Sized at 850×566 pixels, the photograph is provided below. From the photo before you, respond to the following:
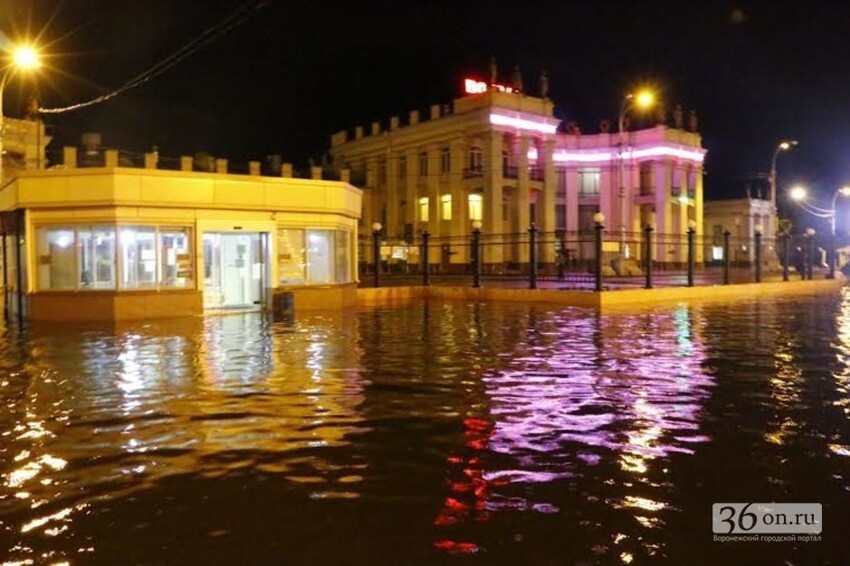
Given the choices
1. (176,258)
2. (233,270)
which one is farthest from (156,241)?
(233,270)

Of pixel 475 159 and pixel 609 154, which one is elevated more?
pixel 609 154

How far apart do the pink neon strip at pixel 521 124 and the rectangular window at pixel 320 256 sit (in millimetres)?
35986

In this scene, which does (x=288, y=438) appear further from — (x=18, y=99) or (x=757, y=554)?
(x=18, y=99)

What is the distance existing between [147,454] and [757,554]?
4.63m

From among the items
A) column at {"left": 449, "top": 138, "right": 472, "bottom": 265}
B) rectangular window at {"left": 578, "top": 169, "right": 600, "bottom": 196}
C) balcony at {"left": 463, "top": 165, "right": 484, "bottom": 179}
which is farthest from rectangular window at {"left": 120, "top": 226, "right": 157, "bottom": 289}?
rectangular window at {"left": 578, "top": 169, "right": 600, "bottom": 196}

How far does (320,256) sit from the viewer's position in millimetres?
24062

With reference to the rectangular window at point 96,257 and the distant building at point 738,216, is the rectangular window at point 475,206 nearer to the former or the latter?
the distant building at point 738,216

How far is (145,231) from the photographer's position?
20.8 meters

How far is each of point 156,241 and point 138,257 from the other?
0.60 m

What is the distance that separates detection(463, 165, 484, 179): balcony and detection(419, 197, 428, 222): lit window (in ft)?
16.7

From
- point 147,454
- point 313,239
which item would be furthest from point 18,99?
point 147,454

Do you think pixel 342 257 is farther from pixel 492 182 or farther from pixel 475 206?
pixel 475 206

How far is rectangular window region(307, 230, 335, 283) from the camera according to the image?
23.8m

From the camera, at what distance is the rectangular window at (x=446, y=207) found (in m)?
61.9
